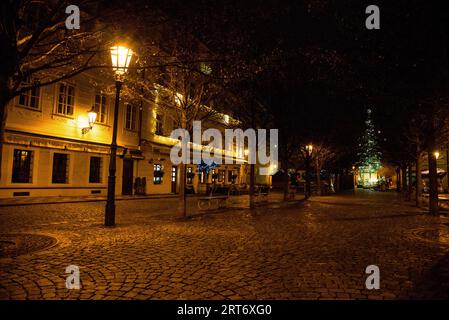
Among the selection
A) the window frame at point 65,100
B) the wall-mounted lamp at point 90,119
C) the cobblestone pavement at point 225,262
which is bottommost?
the cobblestone pavement at point 225,262

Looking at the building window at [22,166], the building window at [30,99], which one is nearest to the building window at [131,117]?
the building window at [30,99]

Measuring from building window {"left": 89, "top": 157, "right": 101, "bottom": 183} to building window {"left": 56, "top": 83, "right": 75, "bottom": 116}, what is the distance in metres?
Answer: 3.43

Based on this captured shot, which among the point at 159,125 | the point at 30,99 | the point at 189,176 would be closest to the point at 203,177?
the point at 189,176

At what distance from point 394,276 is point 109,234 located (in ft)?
20.9

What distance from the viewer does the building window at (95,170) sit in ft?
65.8

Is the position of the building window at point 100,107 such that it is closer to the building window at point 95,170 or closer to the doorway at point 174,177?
the building window at point 95,170

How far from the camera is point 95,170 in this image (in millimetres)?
20438

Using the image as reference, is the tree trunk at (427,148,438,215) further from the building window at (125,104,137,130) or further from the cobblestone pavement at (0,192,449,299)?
the building window at (125,104,137,130)

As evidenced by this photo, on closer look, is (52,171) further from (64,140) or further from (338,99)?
(338,99)

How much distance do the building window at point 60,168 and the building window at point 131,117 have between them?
17.9 feet

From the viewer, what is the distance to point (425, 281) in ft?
14.7

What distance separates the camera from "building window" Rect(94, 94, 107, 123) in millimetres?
20136

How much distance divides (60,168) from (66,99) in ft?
13.5

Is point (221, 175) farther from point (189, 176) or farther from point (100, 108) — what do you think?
point (100, 108)
